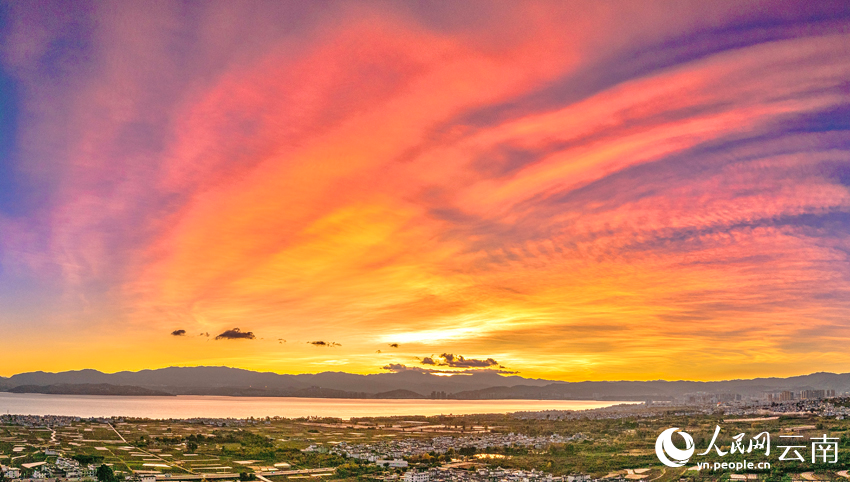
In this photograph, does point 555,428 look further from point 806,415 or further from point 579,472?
point 579,472

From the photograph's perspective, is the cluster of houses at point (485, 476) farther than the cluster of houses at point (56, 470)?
Yes

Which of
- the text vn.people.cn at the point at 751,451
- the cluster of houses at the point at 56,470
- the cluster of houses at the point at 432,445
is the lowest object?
the cluster of houses at the point at 432,445

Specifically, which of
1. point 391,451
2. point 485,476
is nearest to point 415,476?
point 485,476

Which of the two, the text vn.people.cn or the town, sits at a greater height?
the text vn.people.cn

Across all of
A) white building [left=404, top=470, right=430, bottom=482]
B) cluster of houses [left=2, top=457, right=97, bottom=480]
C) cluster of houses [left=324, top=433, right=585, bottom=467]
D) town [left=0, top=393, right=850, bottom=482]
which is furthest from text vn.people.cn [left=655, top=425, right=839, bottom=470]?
cluster of houses [left=2, top=457, right=97, bottom=480]

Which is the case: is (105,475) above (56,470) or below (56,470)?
above

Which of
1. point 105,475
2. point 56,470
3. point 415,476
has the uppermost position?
point 105,475

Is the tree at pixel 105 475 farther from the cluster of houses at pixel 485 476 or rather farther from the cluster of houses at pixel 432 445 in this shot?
the cluster of houses at pixel 432 445

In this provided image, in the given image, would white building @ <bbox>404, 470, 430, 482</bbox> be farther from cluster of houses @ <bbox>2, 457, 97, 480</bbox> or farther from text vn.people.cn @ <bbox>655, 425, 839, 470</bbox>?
cluster of houses @ <bbox>2, 457, 97, 480</bbox>

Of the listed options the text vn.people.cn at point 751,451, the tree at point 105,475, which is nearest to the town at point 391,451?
the tree at point 105,475

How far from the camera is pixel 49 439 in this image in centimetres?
6419

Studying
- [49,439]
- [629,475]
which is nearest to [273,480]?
[629,475]

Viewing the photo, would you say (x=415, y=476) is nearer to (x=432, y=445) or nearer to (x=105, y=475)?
(x=432, y=445)

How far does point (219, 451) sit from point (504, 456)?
31.6 m
